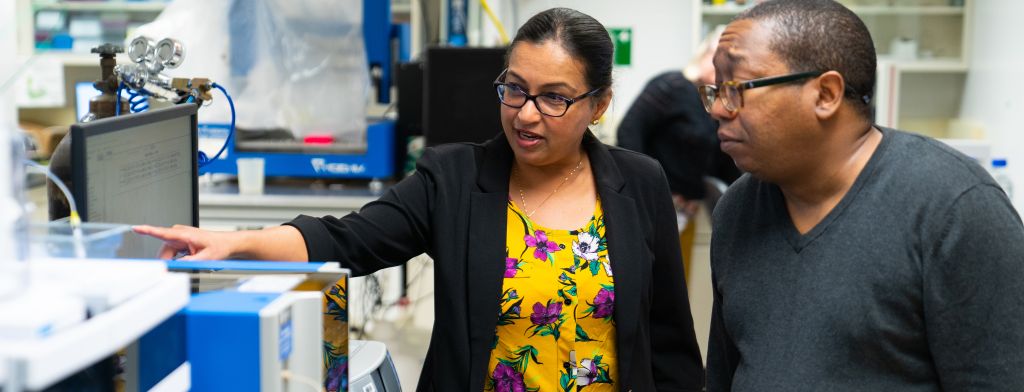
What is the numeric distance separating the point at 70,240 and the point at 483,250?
2.28 ft

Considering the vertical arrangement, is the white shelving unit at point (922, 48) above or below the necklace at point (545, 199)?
above

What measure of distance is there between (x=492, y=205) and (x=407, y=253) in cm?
15

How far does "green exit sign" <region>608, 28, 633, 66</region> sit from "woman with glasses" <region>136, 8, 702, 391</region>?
4.15 m

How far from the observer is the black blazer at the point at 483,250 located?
143cm

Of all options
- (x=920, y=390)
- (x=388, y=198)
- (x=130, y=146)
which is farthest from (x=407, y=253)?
(x=920, y=390)

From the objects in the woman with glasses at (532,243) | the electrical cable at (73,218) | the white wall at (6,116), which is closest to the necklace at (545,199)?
the woman with glasses at (532,243)

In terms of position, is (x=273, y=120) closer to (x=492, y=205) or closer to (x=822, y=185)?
(x=492, y=205)

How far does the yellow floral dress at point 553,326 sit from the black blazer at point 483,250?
2 centimetres

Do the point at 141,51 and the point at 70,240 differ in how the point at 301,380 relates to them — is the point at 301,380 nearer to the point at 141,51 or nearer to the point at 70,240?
the point at 70,240

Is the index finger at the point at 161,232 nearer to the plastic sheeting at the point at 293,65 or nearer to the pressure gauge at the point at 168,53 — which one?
the pressure gauge at the point at 168,53

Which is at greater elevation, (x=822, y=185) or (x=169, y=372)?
(x=822, y=185)

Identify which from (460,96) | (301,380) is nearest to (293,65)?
(460,96)

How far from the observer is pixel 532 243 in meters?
1.49

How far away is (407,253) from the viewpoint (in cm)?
150
